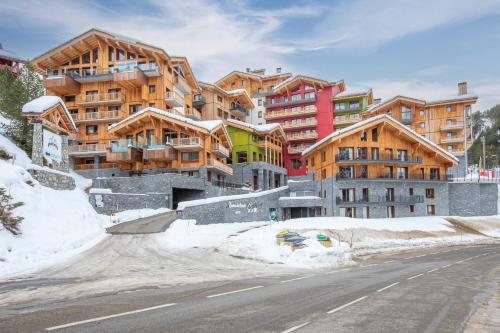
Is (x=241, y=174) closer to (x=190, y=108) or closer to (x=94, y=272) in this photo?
(x=190, y=108)

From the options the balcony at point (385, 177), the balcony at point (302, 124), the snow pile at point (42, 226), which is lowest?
the snow pile at point (42, 226)

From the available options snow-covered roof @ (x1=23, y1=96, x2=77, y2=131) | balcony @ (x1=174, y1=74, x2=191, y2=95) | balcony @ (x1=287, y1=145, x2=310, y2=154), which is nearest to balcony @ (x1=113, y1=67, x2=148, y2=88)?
balcony @ (x1=174, y1=74, x2=191, y2=95)

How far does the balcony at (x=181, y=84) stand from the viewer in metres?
65.3

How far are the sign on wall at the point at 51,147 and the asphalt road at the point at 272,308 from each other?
1877 cm

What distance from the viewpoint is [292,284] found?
627 inches

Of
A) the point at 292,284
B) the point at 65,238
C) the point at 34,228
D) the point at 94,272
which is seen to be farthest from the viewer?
the point at 65,238

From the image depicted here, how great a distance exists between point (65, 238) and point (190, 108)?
47855 mm

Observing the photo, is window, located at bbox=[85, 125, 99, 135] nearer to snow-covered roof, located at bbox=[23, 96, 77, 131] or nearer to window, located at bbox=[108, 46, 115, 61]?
window, located at bbox=[108, 46, 115, 61]

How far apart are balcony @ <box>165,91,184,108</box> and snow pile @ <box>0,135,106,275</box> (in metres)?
34.5

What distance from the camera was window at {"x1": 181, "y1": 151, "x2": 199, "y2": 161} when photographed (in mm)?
55812

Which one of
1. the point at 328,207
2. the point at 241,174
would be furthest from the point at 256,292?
→ the point at 241,174

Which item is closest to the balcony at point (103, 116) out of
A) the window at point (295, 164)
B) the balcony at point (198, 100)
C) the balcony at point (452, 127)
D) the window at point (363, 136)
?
the balcony at point (198, 100)

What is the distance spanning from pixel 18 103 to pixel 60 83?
1657 centimetres

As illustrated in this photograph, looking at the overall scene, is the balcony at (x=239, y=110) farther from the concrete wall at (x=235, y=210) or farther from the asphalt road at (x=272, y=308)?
the asphalt road at (x=272, y=308)
